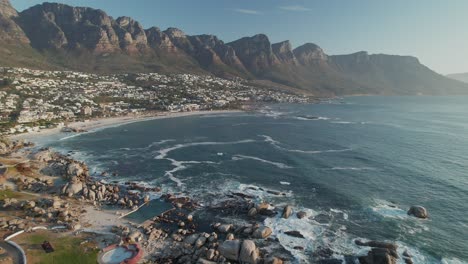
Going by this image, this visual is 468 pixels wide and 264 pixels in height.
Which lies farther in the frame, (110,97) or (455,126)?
(110,97)

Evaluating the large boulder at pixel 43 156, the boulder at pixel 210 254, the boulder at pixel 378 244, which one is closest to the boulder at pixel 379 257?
the boulder at pixel 378 244

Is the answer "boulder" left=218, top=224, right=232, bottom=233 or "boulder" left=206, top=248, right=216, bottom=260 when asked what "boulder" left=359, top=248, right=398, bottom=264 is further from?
"boulder" left=206, top=248, right=216, bottom=260

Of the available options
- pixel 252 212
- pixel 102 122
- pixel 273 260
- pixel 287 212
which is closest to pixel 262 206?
pixel 252 212

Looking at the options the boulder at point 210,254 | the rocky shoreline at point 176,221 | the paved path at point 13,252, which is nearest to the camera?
the paved path at point 13,252

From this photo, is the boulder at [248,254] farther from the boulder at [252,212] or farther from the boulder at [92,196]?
the boulder at [92,196]

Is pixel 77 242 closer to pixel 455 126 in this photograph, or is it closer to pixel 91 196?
pixel 91 196

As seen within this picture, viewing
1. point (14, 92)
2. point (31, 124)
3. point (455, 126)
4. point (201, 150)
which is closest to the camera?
point (201, 150)

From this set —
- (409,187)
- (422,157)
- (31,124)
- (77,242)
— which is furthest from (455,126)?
(31,124)
